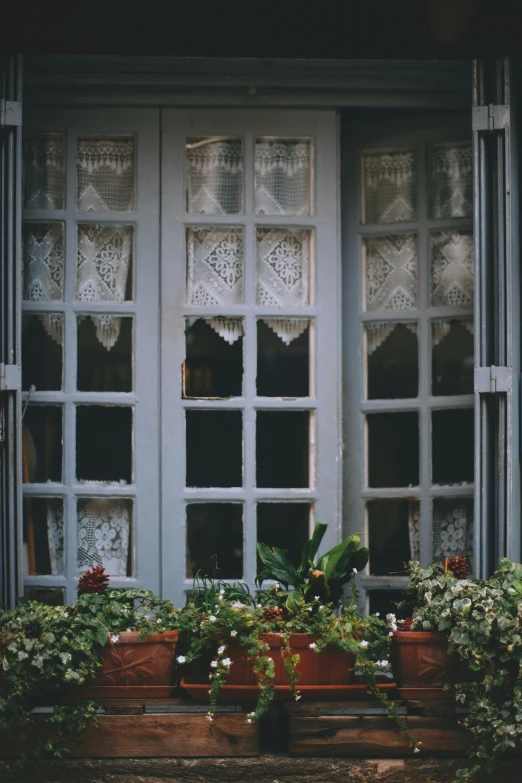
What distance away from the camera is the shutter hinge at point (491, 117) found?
4516mm

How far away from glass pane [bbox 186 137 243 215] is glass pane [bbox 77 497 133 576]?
4.03ft

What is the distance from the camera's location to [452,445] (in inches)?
190

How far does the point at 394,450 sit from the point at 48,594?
149 centimetres

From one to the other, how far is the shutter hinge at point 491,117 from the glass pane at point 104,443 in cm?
174

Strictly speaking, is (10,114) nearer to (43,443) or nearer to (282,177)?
(282,177)

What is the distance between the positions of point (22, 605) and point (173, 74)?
2.12 metres

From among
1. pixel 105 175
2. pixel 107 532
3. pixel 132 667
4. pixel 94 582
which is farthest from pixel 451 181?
pixel 132 667

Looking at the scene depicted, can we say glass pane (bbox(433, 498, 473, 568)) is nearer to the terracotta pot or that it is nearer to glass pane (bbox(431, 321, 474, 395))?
glass pane (bbox(431, 321, 474, 395))

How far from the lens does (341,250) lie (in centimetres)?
493

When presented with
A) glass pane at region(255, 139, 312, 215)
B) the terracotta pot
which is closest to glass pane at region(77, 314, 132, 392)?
glass pane at region(255, 139, 312, 215)

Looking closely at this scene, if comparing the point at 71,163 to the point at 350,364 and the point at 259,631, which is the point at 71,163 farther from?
the point at 259,631

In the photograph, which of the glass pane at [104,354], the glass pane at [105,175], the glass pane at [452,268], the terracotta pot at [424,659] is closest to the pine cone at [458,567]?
the terracotta pot at [424,659]

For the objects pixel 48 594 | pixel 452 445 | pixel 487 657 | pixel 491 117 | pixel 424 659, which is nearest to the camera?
pixel 487 657

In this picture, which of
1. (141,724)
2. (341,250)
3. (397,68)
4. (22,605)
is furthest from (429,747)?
(397,68)
